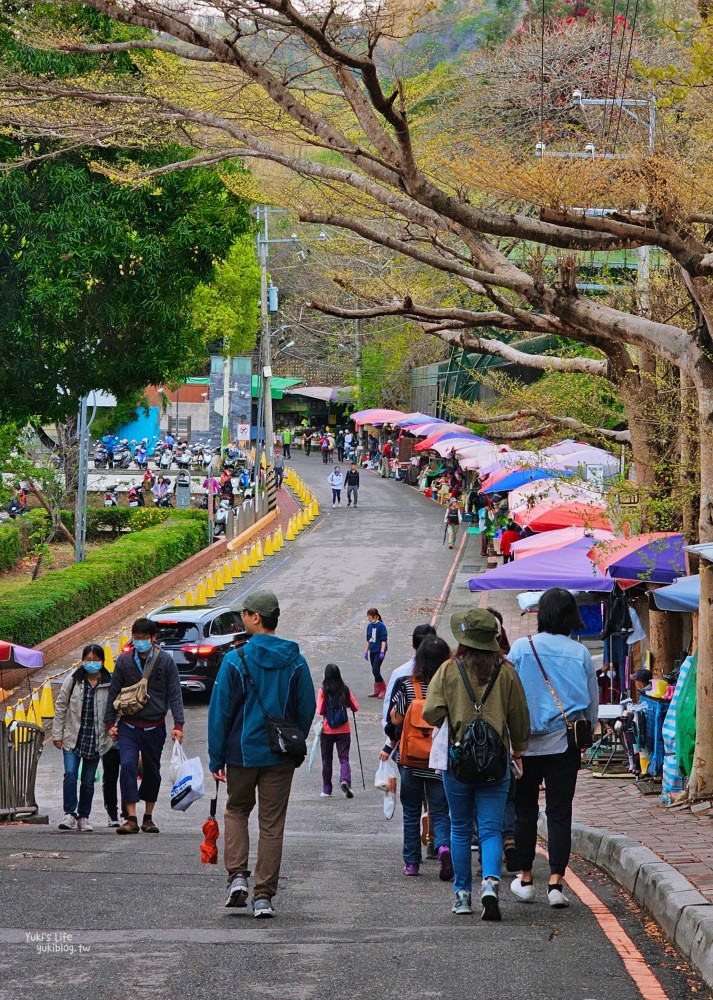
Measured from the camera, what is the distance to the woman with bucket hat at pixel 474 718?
678 centimetres

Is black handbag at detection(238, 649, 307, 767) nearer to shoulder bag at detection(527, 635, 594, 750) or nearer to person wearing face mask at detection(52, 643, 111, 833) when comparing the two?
shoulder bag at detection(527, 635, 594, 750)

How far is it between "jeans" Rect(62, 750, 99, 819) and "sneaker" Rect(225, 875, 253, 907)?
3.76m

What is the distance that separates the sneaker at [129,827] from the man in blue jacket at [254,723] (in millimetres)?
3570

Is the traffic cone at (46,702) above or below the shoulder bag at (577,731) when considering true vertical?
below

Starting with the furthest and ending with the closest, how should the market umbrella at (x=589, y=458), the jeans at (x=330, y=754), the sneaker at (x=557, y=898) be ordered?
the market umbrella at (x=589, y=458)
the jeans at (x=330, y=754)
the sneaker at (x=557, y=898)

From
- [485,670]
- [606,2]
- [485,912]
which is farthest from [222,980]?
[606,2]

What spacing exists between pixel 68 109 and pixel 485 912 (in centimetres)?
1184

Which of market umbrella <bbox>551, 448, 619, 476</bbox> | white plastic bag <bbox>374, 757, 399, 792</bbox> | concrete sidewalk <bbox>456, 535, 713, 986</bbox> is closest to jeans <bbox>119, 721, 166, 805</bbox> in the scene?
white plastic bag <bbox>374, 757, 399, 792</bbox>

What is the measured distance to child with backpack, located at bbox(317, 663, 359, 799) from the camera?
546 inches

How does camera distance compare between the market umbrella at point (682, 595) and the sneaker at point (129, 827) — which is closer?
the sneaker at point (129, 827)

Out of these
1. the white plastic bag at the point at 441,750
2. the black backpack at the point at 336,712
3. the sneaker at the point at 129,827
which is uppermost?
the white plastic bag at the point at 441,750

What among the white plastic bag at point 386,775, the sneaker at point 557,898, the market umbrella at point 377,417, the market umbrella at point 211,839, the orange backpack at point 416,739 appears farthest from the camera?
the market umbrella at point 377,417

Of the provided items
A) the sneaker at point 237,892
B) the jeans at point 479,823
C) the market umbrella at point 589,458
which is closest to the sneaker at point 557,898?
the jeans at point 479,823

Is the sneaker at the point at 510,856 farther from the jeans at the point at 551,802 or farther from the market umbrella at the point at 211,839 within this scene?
the market umbrella at the point at 211,839
